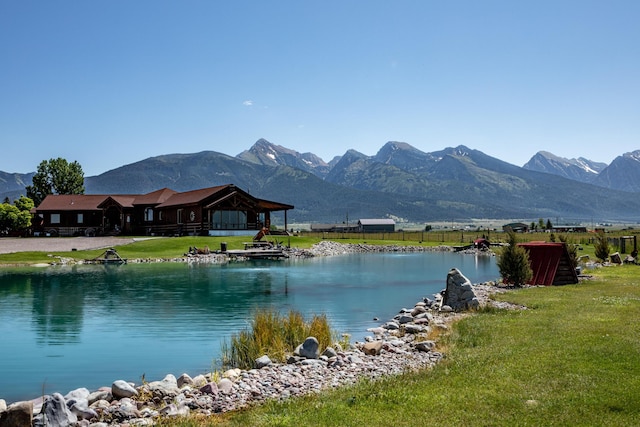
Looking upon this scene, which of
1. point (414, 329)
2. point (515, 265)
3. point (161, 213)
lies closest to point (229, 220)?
point (161, 213)

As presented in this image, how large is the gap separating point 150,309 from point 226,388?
14.8 m

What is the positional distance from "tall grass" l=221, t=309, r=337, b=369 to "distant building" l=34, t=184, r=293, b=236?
5291cm

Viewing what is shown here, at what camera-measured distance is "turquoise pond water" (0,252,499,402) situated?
46.8 feet

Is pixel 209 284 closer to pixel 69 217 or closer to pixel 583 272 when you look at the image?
pixel 583 272

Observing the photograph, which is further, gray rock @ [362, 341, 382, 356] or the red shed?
the red shed

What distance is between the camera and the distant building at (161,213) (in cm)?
6900

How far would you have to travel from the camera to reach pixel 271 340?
14664mm

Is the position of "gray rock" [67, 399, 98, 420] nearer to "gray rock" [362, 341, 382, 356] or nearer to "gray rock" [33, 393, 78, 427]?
"gray rock" [33, 393, 78, 427]

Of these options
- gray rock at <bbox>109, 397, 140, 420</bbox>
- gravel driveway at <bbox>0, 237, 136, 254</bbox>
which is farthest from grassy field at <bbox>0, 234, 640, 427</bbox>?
gravel driveway at <bbox>0, 237, 136, 254</bbox>

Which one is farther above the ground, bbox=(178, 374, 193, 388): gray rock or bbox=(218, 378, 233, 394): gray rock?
bbox=(218, 378, 233, 394): gray rock

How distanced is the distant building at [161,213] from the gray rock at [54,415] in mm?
58836

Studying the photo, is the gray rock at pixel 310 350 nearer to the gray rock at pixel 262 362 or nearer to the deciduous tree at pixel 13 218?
the gray rock at pixel 262 362

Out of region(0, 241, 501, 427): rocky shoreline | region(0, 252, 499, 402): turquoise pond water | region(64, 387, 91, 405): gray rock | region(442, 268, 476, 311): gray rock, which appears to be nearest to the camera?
region(0, 241, 501, 427): rocky shoreline

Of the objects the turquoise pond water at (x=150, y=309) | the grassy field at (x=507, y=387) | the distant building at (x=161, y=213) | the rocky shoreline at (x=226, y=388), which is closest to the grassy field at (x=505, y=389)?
the grassy field at (x=507, y=387)
